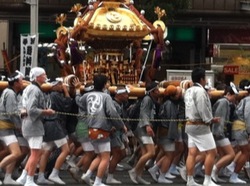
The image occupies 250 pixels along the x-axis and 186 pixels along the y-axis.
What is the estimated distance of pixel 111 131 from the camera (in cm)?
1198

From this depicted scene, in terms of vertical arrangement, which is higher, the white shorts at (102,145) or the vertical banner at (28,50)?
the vertical banner at (28,50)

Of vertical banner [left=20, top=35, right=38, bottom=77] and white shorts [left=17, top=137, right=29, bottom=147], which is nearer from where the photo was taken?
white shorts [left=17, top=137, right=29, bottom=147]

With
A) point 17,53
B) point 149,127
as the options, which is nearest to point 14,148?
point 149,127

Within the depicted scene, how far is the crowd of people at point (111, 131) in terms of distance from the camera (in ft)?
38.5

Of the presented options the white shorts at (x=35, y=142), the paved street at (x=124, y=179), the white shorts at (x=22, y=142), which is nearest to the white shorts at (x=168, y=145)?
the paved street at (x=124, y=179)

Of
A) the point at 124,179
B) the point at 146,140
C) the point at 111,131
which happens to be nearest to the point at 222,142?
the point at 146,140

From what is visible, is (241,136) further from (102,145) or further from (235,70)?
(235,70)

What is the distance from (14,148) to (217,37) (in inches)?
769

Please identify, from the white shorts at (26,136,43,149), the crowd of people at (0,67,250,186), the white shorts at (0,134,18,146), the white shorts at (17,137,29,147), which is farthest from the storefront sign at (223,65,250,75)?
the white shorts at (26,136,43,149)

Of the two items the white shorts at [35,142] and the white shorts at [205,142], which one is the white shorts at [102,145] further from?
the white shorts at [205,142]

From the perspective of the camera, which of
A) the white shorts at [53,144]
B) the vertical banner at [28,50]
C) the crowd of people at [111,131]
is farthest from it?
the vertical banner at [28,50]

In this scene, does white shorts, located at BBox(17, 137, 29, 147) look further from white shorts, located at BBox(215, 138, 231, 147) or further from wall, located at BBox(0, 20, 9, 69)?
wall, located at BBox(0, 20, 9, 69)

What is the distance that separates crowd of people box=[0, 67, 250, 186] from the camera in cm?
1174

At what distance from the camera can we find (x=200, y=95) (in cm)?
1188
